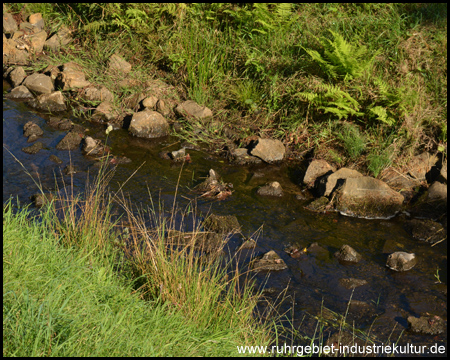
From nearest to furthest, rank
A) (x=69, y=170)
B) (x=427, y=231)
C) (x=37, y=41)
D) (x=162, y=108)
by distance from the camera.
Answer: (x=427, y=231), (x=69, y=170), (x=162, y=108), (x=37, y=41)

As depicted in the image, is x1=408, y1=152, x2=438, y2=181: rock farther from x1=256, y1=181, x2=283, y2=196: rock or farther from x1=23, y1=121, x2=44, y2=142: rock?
x1=23, y1=121, x2=44, y2=142: rock

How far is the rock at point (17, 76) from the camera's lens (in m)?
10.6

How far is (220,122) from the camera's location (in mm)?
9398

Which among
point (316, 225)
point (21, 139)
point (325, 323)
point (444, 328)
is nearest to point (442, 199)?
point (316, 225)

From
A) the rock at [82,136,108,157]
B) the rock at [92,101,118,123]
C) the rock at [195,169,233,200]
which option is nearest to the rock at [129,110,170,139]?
the rock at [92,101,118,123]

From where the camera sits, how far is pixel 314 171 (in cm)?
786

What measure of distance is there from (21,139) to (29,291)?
553 cm

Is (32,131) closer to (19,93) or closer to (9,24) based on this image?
(19,93)

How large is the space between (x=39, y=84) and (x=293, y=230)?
6.79 metres

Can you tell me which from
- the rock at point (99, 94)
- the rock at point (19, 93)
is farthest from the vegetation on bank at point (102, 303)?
the rock at point (19, 93)

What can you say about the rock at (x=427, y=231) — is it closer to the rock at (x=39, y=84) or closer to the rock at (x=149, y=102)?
the rock at (x=149, y=102)

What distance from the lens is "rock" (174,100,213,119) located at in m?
9.50

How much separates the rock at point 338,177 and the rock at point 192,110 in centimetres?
312

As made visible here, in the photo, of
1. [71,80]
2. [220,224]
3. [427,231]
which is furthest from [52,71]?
[427,231]
